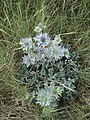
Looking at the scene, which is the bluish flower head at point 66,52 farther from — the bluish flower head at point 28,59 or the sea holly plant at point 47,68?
the bluish flower head at point 28,59

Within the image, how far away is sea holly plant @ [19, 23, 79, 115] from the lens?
162 cm

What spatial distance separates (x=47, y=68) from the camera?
1.71 meters

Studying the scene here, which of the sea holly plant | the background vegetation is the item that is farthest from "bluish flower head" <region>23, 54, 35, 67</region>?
the background vegetation

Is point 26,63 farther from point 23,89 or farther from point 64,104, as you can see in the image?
point 64,104

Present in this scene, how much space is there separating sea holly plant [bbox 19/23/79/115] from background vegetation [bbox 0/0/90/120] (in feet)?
0.18

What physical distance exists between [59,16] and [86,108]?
0.51 meters

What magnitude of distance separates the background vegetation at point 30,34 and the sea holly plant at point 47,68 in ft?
0.18

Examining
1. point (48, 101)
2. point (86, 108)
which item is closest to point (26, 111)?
point (48, 101)

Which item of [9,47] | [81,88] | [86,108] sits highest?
[9,47]

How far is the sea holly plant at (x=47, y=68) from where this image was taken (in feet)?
5.32

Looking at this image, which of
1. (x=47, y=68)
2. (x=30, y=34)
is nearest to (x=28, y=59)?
(x=47, y=68)

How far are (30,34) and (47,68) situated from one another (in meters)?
0.24

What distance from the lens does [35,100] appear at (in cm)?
173

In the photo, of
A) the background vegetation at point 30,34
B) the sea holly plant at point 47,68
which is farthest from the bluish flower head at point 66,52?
the background vegetation at point 30,34
